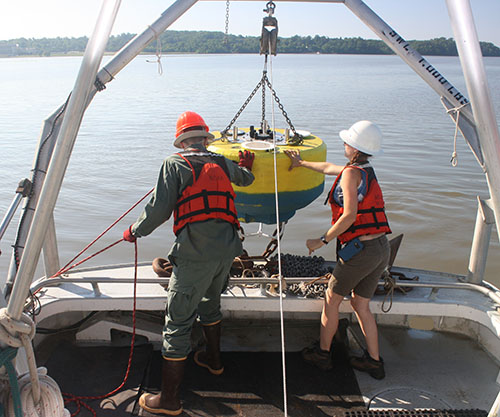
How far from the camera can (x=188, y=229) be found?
2.97 meters

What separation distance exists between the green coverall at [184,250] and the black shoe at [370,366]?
1.28m

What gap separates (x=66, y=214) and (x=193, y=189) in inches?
314

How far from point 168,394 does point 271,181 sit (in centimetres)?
171

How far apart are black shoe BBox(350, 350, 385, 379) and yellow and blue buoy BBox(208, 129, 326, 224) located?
131 centimetres

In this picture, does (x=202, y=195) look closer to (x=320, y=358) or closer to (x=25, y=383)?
(x=25, y=383)

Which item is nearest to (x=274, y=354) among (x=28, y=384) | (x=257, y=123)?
(x=28, y=384)

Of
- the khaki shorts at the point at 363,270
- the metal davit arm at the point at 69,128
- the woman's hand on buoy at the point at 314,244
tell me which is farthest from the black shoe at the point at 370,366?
the metal davit arm at the point at 69,128

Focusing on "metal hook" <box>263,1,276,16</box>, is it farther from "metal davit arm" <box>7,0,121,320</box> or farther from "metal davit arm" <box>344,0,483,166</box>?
"metal davit arm" <box>7,0,121,320</box>

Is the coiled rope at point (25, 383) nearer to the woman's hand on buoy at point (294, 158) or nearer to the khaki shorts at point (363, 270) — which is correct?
the khaki shorts at point (363, 270)

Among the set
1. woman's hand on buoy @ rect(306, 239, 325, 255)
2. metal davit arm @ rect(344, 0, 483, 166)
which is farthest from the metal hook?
woman's hand on buoy @ rect(306, 239, 325, 255)

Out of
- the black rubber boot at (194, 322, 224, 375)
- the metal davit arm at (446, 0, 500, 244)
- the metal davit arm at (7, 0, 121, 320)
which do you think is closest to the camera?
the metal davit arm at (7, 0, 121, 320)

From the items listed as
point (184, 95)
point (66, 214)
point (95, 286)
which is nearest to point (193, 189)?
point (95, 286)

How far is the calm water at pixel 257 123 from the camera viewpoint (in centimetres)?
859

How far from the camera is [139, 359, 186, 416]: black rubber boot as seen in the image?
3.10 metres
